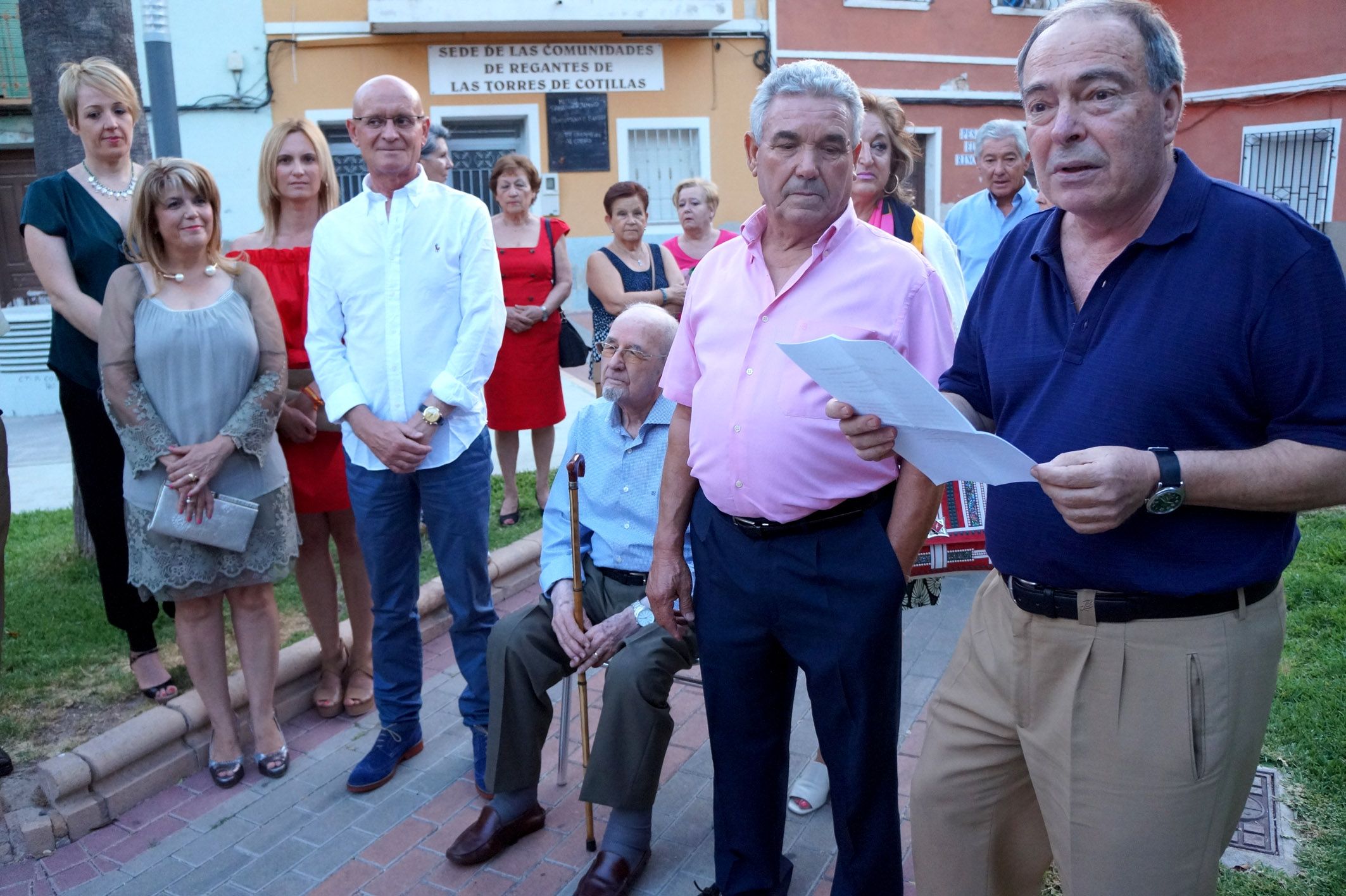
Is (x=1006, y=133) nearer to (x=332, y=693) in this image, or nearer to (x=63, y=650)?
(x=332, y=693)

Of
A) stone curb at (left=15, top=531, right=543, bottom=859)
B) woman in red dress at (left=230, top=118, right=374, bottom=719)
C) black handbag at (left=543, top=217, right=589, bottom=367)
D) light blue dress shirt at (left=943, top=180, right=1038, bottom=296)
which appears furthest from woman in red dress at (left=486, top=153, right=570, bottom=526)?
light blue dress shirt at (left=943, top=180, right=1038, bottom=296)

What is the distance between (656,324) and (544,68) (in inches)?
→ 531

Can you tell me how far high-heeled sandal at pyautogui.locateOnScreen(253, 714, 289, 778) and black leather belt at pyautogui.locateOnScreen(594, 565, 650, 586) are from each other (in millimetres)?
1483

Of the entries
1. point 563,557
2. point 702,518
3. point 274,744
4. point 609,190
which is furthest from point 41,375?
point 702,518

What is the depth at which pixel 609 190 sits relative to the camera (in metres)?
6.95

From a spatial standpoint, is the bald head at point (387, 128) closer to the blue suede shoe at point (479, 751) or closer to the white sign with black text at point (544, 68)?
the blue suede shoe at point (479, 751)

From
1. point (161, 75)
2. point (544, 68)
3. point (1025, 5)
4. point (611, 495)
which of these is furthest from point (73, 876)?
point (1025, 5)

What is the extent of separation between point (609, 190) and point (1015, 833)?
17.9 feet

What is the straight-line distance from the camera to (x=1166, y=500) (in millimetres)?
1764

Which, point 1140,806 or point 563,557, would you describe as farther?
point 563,557

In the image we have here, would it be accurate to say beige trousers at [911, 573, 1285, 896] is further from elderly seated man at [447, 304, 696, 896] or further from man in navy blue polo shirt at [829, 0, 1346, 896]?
elderly seated man at [447, 304, 696, 896]

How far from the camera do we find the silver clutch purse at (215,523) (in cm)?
364

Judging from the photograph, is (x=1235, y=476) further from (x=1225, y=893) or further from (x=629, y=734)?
(x=629, y=734)

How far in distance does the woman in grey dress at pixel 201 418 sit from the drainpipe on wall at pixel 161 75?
1.28m
